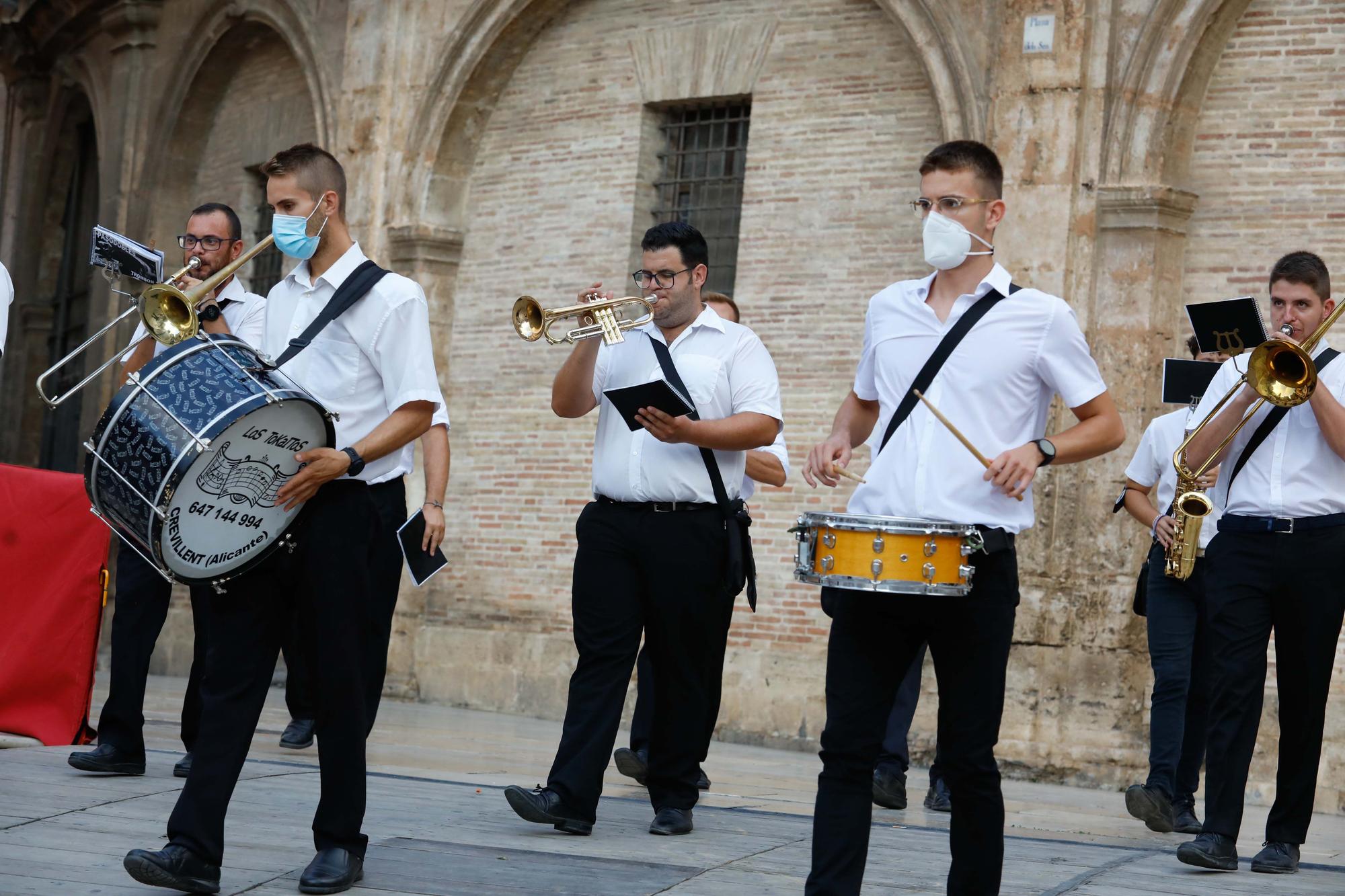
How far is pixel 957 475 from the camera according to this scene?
14.3 ft

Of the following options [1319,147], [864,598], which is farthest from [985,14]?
A: [864,598]

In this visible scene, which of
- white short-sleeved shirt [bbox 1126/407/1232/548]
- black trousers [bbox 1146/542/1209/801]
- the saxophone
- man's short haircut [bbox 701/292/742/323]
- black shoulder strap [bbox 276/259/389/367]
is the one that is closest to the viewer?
black shoulder strap [bbox 276/259/389/367]

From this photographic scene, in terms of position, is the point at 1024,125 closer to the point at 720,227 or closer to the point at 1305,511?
the point at 720,227

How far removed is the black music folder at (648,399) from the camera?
5504 mm

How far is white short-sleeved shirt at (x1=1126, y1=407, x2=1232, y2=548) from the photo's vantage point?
755cm

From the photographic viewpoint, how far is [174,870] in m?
4.41

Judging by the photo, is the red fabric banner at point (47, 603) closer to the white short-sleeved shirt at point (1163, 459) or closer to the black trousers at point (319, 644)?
the black trousers at point (319, 644)

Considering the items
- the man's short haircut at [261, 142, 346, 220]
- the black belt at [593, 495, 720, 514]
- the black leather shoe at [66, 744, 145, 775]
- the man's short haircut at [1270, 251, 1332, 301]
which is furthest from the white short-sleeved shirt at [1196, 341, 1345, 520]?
the black leather shoe at [66, 744, 145, 775]

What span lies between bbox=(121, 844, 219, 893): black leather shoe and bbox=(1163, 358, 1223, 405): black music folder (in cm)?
460

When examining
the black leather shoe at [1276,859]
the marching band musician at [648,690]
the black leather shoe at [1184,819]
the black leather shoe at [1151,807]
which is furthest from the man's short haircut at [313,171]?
the black leather shoe at [1184,819]

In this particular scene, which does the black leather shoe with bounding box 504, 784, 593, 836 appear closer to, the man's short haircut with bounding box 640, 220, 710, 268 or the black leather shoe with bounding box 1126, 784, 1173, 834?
the man's short haircut with bounding box 640, 220, 710, 268

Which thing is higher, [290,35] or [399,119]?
[290,35]

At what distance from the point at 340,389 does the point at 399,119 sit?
9351 millimetres

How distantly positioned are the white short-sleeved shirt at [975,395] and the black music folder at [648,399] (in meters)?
1.14
